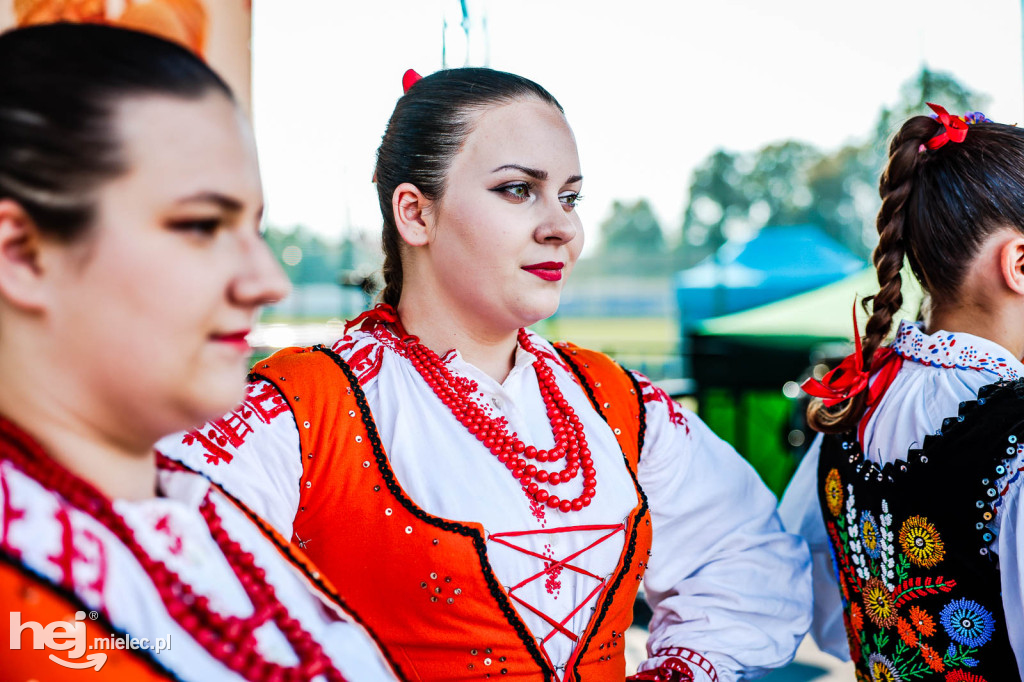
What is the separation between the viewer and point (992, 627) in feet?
3.93

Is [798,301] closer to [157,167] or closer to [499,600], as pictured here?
[499,600]

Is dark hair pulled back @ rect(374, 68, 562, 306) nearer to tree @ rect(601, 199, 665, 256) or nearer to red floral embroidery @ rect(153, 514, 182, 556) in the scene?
red floral embroidery @ rect(153, 514, 182, 556)

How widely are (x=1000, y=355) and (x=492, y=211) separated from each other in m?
0.79

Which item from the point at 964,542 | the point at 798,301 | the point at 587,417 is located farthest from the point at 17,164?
the point at 798,301

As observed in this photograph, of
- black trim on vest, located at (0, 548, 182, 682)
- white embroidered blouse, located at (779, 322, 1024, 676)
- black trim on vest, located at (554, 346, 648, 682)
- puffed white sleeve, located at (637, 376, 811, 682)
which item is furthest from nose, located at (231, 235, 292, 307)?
white embroidered blouse, located at (779, 322, 1024, 676)

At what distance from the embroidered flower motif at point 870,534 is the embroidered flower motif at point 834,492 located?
0.23 ft

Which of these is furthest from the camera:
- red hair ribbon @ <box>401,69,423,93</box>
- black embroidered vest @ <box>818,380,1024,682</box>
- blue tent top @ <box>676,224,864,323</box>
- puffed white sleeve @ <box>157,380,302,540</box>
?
blue tent top @ <box>676,224,864,323</box>

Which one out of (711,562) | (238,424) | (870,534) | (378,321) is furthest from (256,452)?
(870,534)

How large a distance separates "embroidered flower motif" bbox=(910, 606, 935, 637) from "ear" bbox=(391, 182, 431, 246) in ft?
3.02

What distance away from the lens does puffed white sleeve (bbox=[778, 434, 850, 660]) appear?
64.7 inches

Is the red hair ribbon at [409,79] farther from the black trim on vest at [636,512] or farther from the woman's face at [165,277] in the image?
the woman's face at [165,277]

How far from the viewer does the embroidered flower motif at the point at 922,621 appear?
4.15 ft

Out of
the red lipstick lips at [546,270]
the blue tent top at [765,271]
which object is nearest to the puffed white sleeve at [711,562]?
the red lipstick lips at [546,270]

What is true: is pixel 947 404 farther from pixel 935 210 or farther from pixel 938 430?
pixel 935 210
